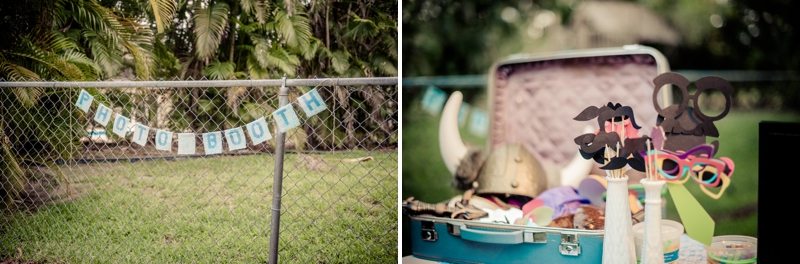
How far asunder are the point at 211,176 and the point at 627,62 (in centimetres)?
260

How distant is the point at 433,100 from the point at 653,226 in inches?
35.7

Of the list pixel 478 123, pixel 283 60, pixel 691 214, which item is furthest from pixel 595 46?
pixel 283 60

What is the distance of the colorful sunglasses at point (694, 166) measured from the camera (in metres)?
0.97

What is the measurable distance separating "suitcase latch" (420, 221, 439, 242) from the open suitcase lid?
19.0 inches

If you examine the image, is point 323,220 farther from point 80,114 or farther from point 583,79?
point 80,114

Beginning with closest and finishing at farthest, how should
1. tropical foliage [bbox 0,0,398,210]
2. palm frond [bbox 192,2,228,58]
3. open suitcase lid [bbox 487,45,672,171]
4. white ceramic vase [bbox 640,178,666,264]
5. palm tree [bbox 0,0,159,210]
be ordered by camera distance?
1. white ceramic vase [bbox 640,178,666,264]
2. open suitcase lid [bbox 487,45,672,171]
3. palm tree [bbox 0,0,159,210]
4. tropical foliage [bbox 0,0,398,210]
5. palm frond [bbox 192,2,228,58]

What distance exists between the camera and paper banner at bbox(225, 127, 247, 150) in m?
1.30

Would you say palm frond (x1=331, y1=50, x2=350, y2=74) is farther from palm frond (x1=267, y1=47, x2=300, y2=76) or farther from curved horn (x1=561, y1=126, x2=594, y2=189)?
curved horn (x1=561, y1=126, x2=594, y2=189)

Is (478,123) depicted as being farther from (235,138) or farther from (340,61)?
(340,61)

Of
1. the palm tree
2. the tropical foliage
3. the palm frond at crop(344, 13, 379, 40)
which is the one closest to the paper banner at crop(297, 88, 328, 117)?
the palm tree

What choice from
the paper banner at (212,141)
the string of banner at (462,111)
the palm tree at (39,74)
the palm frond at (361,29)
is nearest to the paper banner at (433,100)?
the string of banner at (462,111)

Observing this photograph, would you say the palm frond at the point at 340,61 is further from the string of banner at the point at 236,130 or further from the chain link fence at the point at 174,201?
the string of banner at the point at 236,130

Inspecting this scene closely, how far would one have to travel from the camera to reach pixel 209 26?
3.90m

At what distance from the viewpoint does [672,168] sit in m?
1.03
